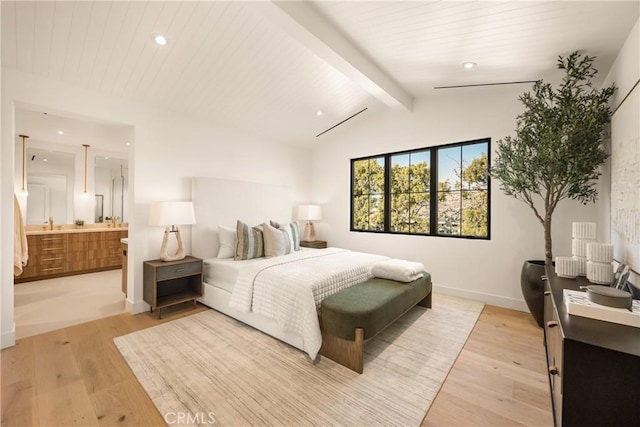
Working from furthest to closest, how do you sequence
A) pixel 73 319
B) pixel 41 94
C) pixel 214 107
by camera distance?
pixel 214 107
pixel 73 319
pixel 41 94

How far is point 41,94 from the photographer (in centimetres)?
263

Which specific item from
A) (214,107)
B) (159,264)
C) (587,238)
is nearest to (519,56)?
(587,238)

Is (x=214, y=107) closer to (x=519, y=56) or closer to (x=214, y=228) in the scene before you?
(x=214, y=228)

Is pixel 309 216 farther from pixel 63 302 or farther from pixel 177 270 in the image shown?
pixel 63 302

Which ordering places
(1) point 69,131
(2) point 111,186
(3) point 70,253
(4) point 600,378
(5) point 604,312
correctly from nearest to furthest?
(4) point 600,378 < (5) point 604,312 < (1) point 69,131 < (3) point 70,253 < (2) point 111,186

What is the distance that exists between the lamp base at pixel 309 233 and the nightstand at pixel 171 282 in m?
2.31

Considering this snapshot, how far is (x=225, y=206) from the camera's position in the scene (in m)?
4.05

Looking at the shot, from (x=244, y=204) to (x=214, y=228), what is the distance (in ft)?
2.07

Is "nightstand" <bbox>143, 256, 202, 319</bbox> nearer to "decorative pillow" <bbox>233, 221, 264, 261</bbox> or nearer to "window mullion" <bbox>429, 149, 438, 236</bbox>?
"decorative pillow" <bbox>233, 221, 264, 261</bbox>

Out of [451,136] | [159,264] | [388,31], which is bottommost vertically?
[159,264]

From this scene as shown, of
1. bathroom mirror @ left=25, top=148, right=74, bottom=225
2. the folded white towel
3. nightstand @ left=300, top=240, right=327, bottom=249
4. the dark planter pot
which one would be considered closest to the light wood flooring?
bathroom mirror @ left=25, top=148, right=74, bottom=225

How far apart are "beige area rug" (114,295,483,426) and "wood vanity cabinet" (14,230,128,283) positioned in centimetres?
352

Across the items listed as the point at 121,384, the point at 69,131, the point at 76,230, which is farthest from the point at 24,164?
the point at 121,384

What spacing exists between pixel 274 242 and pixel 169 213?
1.32 m
